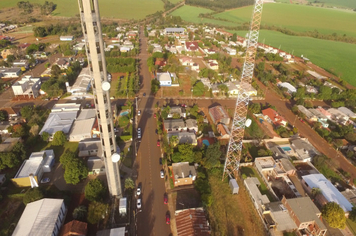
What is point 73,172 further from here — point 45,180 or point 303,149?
point 303,149

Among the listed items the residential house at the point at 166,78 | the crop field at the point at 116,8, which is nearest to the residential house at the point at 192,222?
the residential house at the point at 166,78

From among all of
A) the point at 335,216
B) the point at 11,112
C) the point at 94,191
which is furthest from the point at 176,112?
the point at 11,112

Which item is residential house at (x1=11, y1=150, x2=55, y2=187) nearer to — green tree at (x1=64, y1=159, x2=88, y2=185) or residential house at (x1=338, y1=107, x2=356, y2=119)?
green tree at (x1=64, y1=159, x2=88, y2=185)

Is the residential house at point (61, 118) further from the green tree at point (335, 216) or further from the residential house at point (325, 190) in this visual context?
the green tree at point (335, 216)

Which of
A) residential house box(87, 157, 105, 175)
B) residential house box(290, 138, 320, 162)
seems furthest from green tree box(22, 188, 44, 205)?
residential house box(290, 138, 320, 162)

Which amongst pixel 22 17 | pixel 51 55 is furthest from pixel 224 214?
pixel 22 17

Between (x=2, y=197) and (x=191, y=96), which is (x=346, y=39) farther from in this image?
(x=2, y=197)
